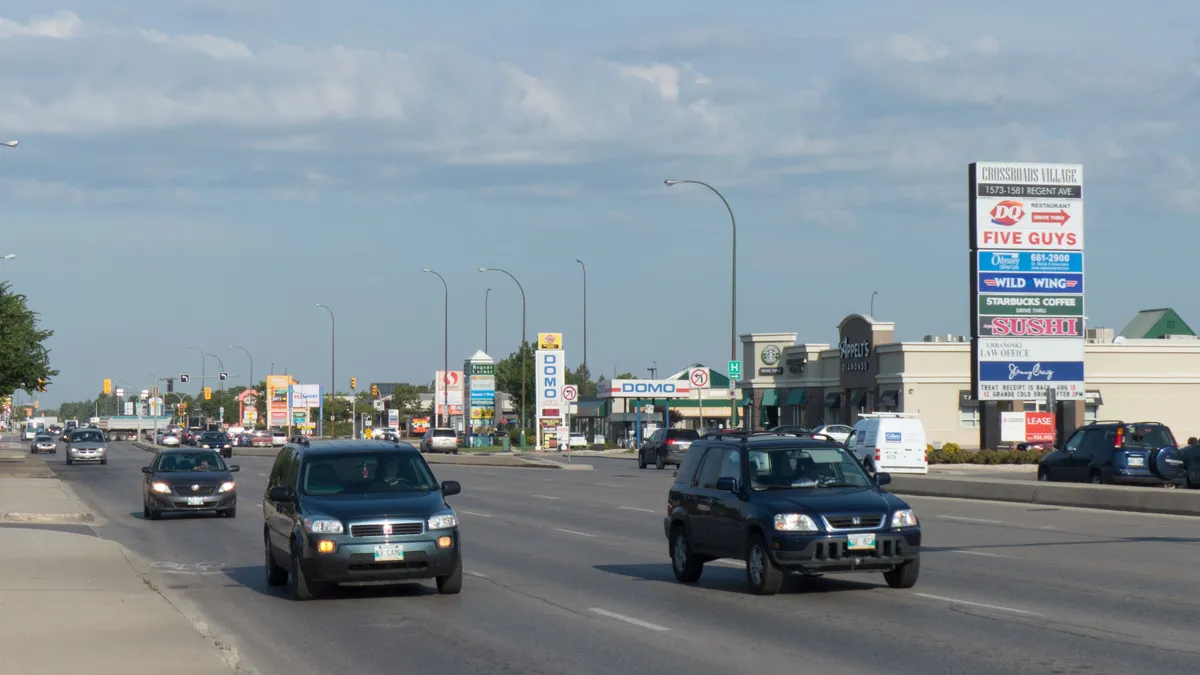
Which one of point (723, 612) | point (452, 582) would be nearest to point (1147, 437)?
point (723, 612)

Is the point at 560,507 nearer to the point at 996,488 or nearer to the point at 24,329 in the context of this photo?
the point at 996,488

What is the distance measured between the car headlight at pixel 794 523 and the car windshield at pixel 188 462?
19.4 m

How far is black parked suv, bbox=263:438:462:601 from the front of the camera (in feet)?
48.6

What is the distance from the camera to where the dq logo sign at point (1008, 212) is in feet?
161

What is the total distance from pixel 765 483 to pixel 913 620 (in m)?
2.79

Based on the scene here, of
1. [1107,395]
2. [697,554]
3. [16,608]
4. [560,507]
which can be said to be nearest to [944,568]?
[697,554]

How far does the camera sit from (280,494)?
16.2 m

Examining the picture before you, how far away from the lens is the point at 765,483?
51.0 ft

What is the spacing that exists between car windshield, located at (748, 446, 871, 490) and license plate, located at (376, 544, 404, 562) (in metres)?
3.79

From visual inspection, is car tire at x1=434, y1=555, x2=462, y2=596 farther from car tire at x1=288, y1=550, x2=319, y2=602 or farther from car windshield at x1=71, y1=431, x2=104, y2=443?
car windshield at x1=71, y1=431, x2=104, y2=443

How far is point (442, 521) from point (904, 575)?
16.3 ft

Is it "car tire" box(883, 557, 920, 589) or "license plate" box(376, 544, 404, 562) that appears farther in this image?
"car tire" box(883, 557, 920, 589)

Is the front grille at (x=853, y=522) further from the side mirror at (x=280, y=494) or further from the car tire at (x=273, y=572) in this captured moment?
the car tire at (x=273, y=572)

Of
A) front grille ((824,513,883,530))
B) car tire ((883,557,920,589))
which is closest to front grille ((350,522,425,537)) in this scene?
front grille ((824,513,883,530))
